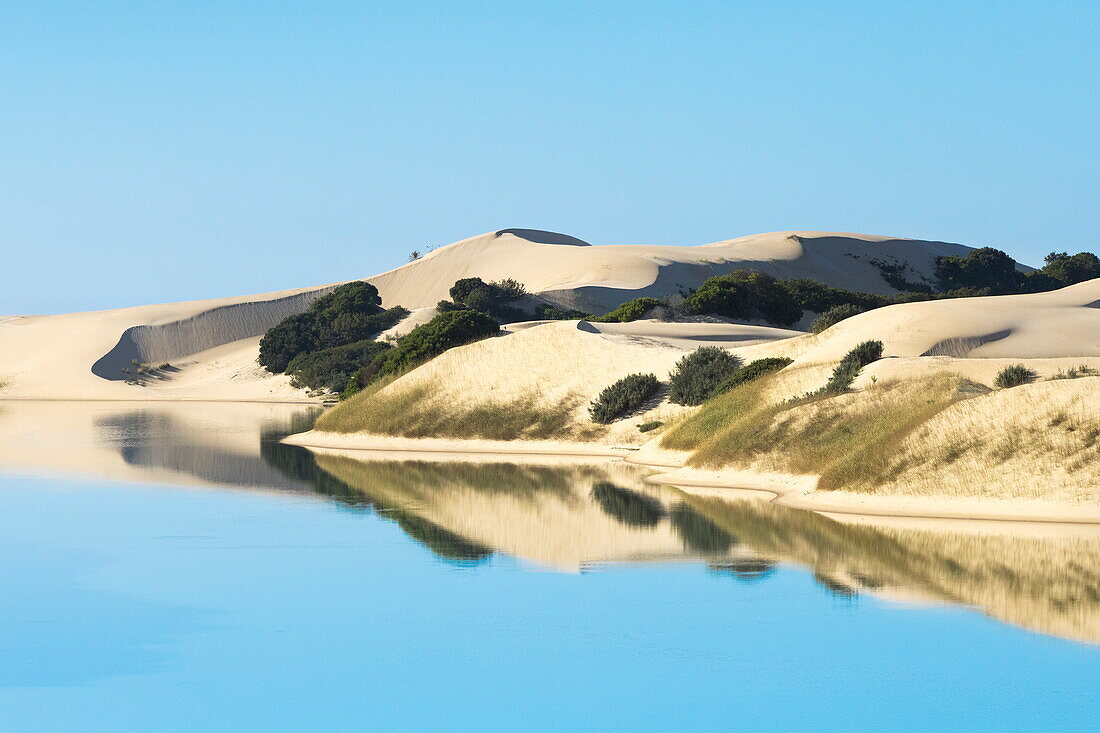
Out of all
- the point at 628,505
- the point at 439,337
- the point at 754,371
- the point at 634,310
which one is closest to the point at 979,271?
the point at 634,310

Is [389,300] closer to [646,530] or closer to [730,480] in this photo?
[730,480]

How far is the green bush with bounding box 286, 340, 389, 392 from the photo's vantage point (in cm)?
8775

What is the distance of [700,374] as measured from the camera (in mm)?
43062

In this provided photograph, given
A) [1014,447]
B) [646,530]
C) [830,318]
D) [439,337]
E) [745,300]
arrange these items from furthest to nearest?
[745,300]
[439,337]
[830,318]
[1014,447]
[646,530]

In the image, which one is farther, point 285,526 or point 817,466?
point 817,466

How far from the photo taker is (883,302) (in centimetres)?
9381

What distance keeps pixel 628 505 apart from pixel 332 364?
64.4 m

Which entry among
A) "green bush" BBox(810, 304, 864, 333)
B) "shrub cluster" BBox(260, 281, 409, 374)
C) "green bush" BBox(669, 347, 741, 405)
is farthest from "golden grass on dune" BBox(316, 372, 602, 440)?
"shrub cluster" BBox(260, 281, 409, 374)

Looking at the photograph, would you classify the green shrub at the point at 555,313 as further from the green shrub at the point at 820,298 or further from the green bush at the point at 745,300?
the green shrub at the point at 820,298

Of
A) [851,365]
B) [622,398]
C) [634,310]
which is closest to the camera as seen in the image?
[851,365]

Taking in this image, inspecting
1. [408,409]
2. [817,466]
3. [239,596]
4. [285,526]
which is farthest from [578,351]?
[239,596]

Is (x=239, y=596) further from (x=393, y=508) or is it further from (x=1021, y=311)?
(x=1021, y=311)

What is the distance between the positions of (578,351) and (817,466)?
2007 centimetres

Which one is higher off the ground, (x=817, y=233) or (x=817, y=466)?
(x=817, y=233)
